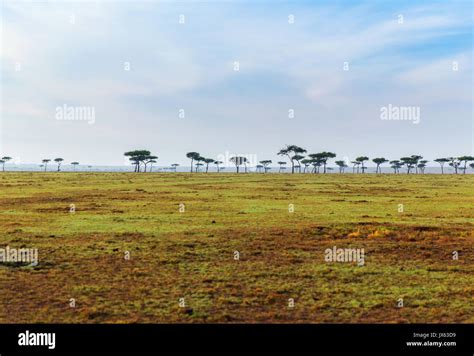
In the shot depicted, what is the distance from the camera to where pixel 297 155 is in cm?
14138

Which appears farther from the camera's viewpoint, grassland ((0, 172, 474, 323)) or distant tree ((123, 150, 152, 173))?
distant tree ((123, 150, 152, 173))

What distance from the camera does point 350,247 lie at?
677 inches

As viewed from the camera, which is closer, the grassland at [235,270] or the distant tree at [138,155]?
the grassland at [235,270]

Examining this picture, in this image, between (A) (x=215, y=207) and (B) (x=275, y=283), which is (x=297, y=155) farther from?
(B) (x=275, y=283)

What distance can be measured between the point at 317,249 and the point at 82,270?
9055 millimetres

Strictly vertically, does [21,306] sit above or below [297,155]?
below

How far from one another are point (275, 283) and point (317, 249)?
507 cm

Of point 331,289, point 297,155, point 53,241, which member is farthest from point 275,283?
point 297,155

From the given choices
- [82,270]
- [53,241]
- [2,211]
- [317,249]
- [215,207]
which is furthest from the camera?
[215,207]

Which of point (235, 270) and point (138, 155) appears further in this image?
point (138, 155)
